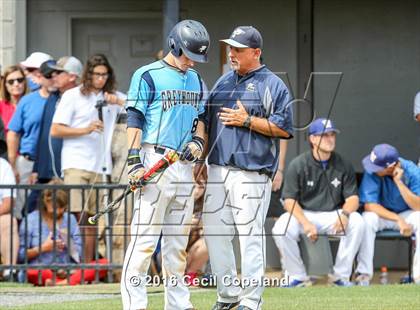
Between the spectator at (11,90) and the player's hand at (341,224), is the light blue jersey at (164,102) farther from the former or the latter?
the spectator at (11,90)

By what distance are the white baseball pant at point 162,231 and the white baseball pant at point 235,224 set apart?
0.31m

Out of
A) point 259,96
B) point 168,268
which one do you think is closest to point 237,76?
point 259,96

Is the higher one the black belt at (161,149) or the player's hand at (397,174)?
the black belt at (161,149)

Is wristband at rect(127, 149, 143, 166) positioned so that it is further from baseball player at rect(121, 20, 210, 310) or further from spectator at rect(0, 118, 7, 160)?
spectator at rect(0, 118, 7, 160)

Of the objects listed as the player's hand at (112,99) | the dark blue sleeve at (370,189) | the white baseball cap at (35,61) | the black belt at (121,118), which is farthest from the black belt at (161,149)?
the white baseball cap at (35,61)

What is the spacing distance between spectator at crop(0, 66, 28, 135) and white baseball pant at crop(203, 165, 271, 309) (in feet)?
15.5

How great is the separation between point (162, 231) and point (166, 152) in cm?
59

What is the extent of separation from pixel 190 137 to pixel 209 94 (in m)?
0.68

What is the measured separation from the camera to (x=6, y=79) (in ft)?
44.4

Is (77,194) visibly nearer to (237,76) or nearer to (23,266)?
(23,266)

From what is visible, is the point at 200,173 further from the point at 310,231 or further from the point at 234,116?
the point at 310,231

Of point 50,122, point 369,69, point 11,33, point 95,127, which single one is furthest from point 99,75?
point 369,69

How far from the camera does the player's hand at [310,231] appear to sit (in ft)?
41.8

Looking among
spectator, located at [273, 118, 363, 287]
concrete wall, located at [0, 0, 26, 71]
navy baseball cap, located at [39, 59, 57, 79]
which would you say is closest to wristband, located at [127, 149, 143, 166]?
spectator, located at [273, 118, 363, 287]
